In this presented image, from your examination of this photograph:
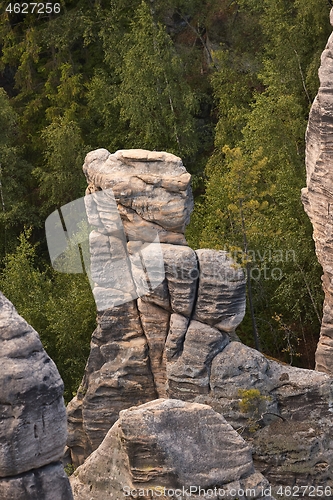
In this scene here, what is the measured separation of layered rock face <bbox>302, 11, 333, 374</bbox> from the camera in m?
30.5

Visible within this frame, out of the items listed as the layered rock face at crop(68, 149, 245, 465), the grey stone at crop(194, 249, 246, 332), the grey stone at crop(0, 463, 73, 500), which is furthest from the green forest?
the grey stone at crop(0, 463, 73, 500)

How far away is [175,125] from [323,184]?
40.6 feet

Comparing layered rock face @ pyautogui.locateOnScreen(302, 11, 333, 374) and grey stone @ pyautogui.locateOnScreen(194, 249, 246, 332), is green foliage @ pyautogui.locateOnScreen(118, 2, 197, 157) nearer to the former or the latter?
layered rock face @ pyautogui.locateOnScreen(302, 11, 333, 374)

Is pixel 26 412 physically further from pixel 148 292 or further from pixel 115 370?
pixel 115 370

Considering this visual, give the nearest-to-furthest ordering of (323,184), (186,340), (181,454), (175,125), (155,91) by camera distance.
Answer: (181,454)
(186,340)
(323,184)
(155,91)
(175,125)

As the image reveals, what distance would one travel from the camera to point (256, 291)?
37.8 meters

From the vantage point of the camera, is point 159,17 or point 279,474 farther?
point 159,17

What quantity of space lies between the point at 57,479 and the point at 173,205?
12.7 meters

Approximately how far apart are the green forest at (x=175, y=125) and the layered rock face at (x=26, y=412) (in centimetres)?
1758

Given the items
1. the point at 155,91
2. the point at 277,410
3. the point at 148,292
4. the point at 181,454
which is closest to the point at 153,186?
the point at 148,292

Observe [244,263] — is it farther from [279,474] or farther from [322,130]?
[279,474]

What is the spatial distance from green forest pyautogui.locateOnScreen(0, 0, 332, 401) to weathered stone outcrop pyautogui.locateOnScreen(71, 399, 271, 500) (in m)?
12.5

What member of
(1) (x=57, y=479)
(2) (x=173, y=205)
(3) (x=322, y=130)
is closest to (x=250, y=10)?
(3) (x=322, y=130)

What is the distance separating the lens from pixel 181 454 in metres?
21.5
